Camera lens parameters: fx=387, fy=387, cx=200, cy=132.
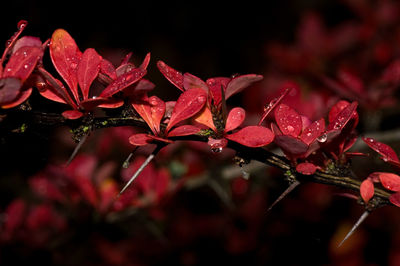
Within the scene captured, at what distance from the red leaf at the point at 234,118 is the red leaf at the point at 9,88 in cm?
28

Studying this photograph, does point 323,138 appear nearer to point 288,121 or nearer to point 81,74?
point 288,121

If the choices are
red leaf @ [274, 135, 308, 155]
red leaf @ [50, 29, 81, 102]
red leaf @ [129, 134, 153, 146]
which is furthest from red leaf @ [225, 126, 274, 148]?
red leaf @ [50, 29, 81, 102]

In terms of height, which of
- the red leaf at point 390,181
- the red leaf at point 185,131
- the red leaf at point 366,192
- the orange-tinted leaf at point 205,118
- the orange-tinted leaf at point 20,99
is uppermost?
the orange-tinted leaf at point 20,99

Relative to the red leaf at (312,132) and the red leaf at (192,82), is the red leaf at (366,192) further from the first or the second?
the red leaf at (192,82)

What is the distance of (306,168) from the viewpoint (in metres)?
0.54

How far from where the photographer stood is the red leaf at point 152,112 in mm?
555

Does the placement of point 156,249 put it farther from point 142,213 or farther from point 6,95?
point 6,95

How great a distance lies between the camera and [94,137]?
1.72 m

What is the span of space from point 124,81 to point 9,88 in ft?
0.45

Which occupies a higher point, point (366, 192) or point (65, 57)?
point (65, 57)

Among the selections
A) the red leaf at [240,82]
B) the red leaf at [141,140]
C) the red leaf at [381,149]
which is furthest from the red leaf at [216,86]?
the red leaf at [381,149]

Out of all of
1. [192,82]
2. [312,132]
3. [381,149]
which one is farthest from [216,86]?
[381,149]

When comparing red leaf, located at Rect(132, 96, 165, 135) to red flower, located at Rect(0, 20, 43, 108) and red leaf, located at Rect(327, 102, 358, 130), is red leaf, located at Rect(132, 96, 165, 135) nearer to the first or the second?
red flower, located at Rect(0, 20, 43, 108)

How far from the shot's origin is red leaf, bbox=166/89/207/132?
0.54 meters
